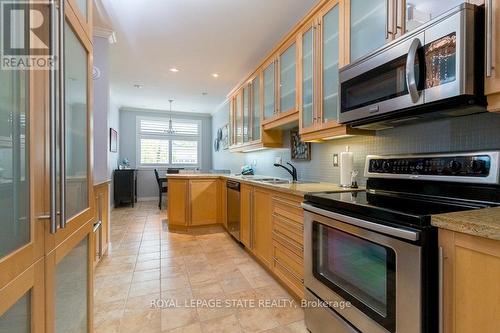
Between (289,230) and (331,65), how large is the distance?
133 centimetres

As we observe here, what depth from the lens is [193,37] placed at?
2.74 meters

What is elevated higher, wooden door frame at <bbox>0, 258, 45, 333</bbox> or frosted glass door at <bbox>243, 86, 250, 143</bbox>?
frosted glass door at <bbox>243, 86, 250, 143</bbox>

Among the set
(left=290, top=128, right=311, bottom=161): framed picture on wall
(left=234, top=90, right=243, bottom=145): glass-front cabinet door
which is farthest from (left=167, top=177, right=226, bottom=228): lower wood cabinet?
(left=290, top=128, right=311, bottom=161): framed picture on wall

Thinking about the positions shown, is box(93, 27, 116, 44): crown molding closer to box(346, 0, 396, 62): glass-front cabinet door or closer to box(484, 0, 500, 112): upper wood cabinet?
box(346, 0, 396, 62): glass-front cabinet door

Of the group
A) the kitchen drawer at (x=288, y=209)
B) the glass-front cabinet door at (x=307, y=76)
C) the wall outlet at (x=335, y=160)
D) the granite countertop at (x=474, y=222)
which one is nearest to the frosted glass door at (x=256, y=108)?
the glass-front cabinet door at (x=307, y=76)

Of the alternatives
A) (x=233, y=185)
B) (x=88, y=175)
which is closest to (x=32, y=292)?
(x=88, y=175)

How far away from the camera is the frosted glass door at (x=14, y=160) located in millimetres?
691

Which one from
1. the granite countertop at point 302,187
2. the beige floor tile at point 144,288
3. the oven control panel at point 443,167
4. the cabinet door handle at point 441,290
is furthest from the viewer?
the beige floor tile at point 144,288

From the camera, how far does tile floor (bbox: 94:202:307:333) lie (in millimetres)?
1668

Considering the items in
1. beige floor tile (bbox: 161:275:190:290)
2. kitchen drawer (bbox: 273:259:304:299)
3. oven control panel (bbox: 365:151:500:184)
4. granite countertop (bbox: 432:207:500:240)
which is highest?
oven control panel (bbox: 365:151:500:184)

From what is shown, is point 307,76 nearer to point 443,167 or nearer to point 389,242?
point 443,167

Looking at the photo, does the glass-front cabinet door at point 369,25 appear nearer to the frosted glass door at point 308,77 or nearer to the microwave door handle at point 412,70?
the microwave door handle at point 412,70

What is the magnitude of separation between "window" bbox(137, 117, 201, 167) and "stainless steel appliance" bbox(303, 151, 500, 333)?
6.29 metres

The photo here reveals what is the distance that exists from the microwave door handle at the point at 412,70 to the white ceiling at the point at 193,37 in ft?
4.23
